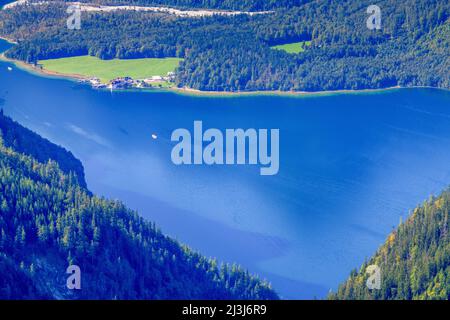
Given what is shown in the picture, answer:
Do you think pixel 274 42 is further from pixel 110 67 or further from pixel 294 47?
pixel 110 67

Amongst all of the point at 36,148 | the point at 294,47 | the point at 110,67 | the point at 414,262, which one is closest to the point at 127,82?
the point at 110,67

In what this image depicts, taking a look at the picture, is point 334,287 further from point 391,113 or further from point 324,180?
point 391,113

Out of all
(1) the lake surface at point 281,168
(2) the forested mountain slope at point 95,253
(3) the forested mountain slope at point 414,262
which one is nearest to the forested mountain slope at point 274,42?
(1) the lake surface at point 281,168

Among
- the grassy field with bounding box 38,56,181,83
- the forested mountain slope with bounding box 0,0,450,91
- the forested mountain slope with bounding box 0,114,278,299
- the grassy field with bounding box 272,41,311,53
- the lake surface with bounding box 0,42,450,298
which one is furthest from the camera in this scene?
the grassy field with bounding box 272,41,311,53

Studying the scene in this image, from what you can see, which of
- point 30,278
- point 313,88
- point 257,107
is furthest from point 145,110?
point 30,278

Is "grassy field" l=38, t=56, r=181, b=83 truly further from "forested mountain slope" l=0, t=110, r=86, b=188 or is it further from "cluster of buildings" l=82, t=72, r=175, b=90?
"forested mountain slope" l=0, t=110, r=86, b=188

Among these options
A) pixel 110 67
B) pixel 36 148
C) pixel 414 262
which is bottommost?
pixel 414 262

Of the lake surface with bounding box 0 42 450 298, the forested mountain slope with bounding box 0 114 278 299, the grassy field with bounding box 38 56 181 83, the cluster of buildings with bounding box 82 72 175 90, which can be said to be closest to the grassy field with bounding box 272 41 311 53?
the grassy field with bounding box 38 56 181 83
